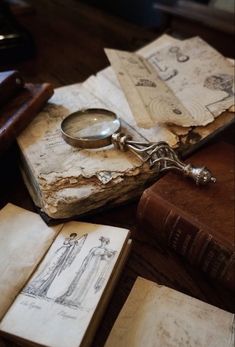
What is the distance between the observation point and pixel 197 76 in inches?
36.5

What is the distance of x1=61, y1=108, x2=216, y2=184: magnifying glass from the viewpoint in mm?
665

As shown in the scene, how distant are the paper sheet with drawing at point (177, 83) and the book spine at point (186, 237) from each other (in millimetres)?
211

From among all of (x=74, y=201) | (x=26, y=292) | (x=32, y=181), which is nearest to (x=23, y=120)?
(x=32, y=181)

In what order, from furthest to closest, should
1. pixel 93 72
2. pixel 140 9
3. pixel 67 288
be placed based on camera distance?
pixel 140 9 < pixel 93 72 < pixel 67 288

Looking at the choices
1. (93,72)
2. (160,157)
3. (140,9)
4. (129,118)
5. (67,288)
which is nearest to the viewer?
(67,288)

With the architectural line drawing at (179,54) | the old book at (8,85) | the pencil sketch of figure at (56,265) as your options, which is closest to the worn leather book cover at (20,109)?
the old book at (8,85)

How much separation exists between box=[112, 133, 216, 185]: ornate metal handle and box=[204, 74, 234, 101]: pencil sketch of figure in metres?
0.29

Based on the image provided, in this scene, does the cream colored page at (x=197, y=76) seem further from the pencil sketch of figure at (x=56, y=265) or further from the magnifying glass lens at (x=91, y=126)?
the pencil sketch of figure at (x=56, y=265)

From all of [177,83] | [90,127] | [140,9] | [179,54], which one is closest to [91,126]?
[90,127]

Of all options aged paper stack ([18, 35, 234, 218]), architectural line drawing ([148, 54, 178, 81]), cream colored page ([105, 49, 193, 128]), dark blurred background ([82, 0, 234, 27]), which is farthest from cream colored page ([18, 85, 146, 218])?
dark blurred background ([82, 0, 234, 27])

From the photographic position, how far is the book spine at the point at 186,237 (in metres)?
0.58

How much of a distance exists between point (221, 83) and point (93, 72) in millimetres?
428

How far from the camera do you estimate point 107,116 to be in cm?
79

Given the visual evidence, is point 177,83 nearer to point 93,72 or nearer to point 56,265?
point 93,72
